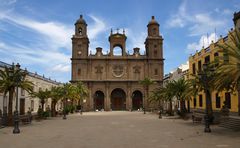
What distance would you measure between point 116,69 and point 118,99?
765 cm

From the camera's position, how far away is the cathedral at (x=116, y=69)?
70000mm

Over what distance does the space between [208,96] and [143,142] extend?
1220 cm

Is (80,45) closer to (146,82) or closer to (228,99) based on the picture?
(146,82)

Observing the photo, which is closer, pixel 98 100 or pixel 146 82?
pixel 146 82

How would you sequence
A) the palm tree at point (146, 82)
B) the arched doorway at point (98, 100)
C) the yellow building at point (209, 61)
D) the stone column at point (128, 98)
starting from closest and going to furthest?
the yellow building at point (209, 61), the palm tree at point (146, 82), the stone column at point (128, 98), the arched doorway at point (98, 100)

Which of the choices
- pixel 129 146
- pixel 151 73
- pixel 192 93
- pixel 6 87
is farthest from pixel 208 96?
pixel 151 73

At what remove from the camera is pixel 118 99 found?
238ft

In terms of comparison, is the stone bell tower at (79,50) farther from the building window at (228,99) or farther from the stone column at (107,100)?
the building window at (228,99)

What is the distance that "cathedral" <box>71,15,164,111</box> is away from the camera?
7000 cm

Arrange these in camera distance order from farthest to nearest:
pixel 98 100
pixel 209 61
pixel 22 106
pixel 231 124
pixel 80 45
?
pixel 98 100 → pixel 80 45 → pixel 22 106 → pixel 209 61 → pixel 231 124

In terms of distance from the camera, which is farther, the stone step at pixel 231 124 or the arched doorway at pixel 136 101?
the arched doorway at pixel 136 101

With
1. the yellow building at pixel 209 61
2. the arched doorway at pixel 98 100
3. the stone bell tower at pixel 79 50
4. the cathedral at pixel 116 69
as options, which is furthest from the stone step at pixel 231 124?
the stone bell tower at pixel 79 50

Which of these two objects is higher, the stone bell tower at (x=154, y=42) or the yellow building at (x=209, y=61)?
the stone bell tower at (x=154, y=42)

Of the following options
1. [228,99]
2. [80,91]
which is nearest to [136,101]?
[80,91]
